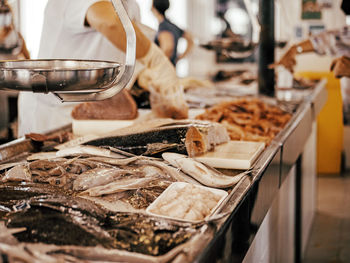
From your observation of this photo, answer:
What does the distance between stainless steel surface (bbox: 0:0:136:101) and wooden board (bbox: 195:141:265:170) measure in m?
0.53

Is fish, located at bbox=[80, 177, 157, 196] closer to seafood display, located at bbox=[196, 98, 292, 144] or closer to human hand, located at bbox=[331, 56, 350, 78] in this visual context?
seafood display, located at bbox=[196, 98, 292, 144]

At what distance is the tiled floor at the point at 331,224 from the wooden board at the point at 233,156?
1.92 m

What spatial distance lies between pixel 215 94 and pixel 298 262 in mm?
1397

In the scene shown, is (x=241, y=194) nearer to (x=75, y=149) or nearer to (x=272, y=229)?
(x=75, y=149)

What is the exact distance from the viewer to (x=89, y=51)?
2.96 meters

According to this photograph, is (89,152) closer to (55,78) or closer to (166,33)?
(55,78)

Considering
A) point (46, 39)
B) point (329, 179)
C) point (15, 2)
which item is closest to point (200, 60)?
point (15, 2)

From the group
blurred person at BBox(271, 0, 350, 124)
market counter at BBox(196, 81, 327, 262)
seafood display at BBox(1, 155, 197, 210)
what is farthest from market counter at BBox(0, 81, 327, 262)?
blurred person at BBox(271, 0, 350, 124)

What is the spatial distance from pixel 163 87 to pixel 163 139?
88 centimetres

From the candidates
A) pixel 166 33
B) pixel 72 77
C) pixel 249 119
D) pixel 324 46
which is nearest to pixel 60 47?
pixel 249 119

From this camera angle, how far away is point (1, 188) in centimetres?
143

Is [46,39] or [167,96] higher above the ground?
[46,39]

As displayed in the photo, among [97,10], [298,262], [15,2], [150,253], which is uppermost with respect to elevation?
[15,2]

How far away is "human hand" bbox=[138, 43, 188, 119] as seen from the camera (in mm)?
2557
